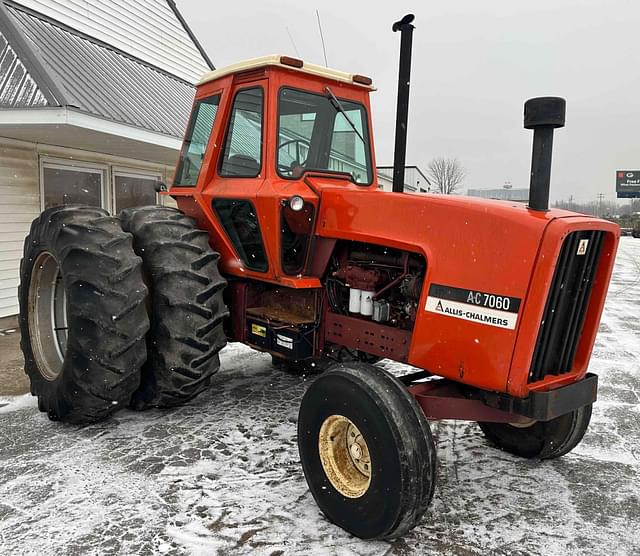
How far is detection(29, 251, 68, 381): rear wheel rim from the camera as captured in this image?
4.51m

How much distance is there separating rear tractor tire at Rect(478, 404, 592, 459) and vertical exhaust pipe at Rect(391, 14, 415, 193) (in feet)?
5.69

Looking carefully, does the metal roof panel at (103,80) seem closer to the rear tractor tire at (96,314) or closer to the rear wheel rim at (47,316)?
the rear wheel rim at (47,316)

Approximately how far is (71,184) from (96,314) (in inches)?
230

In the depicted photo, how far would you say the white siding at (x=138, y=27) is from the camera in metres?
9.34

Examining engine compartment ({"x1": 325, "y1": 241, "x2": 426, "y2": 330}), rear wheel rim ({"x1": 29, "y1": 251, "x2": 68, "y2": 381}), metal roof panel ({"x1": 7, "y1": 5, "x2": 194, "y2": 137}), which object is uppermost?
metal roof panel ({"x1": 7, "y1": 5, "x2": 194, "y2": 137})

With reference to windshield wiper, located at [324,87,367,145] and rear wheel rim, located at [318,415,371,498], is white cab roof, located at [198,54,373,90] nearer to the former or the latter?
windshield wiper, located at [324,87,367,145]

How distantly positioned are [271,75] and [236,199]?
868 millimetres

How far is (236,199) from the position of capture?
160 inches

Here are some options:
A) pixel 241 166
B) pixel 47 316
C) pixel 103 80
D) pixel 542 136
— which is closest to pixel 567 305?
pixel 542 136

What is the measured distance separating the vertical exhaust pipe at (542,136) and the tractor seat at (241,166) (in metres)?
1.86

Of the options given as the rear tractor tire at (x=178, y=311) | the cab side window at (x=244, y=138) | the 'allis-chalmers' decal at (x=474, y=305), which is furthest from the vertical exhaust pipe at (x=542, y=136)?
the rear tractor tire at (x=178, y=311)

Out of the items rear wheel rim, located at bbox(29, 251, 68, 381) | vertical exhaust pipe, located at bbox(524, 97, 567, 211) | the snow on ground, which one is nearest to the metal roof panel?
rear wheel rim, located at bbox(29, 251, 68, 381)

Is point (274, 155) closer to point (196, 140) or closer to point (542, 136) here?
point (196, 140)

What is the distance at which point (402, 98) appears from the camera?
11.3 ft
